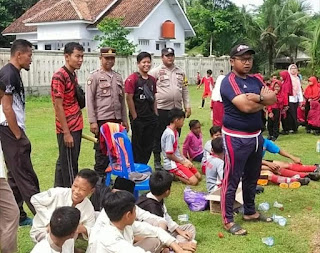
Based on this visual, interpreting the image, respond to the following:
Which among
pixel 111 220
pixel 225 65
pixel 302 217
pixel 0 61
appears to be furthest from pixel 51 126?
pixel 225 65

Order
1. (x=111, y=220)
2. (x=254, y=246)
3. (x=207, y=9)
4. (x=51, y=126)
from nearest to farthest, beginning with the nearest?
(x=111, y=220) → (x=254, y=246) → (x=51, y=126) → (x=207, y=9)

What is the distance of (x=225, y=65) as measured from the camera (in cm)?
3141

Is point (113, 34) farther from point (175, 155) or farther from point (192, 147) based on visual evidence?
point (175, 155)

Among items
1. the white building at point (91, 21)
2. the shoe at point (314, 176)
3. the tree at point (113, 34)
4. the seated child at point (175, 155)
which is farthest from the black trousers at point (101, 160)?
the white building at point (91, 21)

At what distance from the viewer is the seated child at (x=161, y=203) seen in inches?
175

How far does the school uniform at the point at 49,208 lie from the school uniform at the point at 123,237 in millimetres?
457

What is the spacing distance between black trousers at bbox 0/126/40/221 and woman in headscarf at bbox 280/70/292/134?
7316 millimetres

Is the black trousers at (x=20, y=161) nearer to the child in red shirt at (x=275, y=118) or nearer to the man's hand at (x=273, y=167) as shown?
the man's hand at (x=273, y=167)

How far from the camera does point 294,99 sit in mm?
11164

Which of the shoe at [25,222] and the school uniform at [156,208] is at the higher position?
the school uniform at [156,208]

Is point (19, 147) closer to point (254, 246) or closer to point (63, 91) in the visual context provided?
point (63, 91)

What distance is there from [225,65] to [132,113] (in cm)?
2529

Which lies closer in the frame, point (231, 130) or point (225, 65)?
point (231, 130)

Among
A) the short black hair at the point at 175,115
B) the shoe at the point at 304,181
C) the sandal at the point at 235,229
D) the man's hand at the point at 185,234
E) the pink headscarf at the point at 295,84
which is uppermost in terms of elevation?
the pink headscarf at the point at 295,84
